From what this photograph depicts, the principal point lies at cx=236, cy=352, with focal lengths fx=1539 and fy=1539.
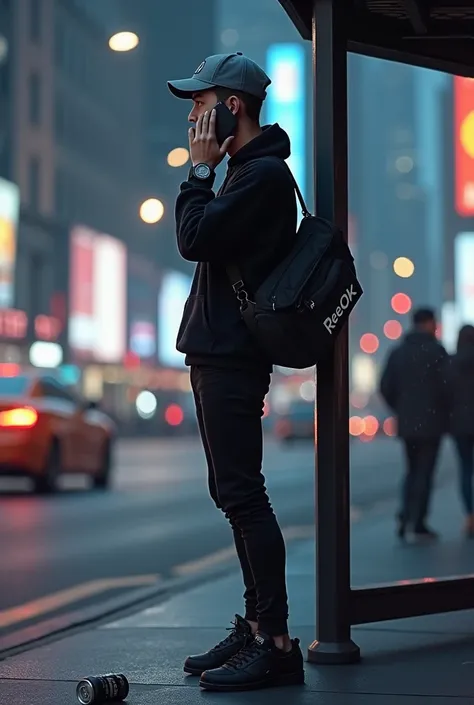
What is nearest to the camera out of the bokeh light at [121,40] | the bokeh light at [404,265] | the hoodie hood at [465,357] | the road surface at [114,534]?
the hoodie hood at [465,357]

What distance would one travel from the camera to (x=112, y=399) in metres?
77.8

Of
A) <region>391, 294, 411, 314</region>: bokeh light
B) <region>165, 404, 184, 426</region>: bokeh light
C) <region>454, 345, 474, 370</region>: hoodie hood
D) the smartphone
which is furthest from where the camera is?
<region>165, 404, 184, 426</region>: bokeh light

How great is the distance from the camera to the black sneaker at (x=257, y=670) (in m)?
4.86

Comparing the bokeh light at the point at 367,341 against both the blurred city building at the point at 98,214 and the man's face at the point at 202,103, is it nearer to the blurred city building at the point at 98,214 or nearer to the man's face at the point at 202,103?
the man's face at the point at 202,103

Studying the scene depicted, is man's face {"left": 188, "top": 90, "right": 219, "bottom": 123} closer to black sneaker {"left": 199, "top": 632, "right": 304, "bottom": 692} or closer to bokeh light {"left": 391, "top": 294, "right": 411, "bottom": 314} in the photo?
black sneaker {"left": 199, "top": 632, "right": 304, "bottom": 692}

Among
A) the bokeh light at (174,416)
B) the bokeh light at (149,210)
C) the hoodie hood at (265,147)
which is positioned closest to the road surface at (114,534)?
the hoodie hood at (265,147)

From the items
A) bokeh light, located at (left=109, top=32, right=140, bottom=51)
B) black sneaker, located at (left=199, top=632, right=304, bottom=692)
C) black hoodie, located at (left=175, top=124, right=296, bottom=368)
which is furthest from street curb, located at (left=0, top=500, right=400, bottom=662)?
bokeh light, located at (left=109, top=32, right=140, bottom=51)

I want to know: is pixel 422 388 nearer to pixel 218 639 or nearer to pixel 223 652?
pixel 218 639

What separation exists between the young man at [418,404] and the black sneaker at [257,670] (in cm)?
238

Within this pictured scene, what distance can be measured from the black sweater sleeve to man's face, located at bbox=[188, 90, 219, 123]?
0.83 ft

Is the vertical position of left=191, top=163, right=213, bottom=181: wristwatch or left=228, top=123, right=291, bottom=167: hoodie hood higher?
left=228, top=123, right=291, bottom=167: hoodie hood

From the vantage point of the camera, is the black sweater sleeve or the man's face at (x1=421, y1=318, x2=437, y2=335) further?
the man's face at (x1=421, y1=318, x2=437, y2=335)

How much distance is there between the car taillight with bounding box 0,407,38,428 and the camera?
18.7 m

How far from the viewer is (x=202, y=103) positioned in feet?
16.8
